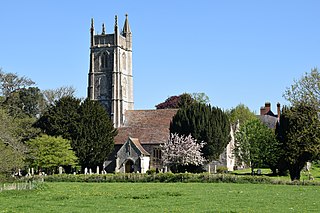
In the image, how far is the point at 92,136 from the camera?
2803 inches

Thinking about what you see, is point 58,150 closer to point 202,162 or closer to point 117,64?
point 202,162

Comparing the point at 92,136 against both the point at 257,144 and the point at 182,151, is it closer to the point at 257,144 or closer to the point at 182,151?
the point at 182,151

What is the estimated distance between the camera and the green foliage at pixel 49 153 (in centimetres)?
6134

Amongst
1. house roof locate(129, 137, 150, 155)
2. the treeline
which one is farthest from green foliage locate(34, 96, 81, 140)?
house roof locate(129, 137, 150, 155)

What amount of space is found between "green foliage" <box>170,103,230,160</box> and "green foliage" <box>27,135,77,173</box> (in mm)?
16080

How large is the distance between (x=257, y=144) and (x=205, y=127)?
9.77 metres

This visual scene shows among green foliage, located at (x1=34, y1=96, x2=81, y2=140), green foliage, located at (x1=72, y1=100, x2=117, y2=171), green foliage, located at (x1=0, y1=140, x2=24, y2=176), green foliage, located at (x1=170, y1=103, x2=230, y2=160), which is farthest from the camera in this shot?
green foliage, located at (x1=170, y1=103, x2=230, y2=160)

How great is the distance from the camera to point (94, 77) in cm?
9294

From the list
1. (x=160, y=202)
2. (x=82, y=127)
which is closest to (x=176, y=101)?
(x=82, y=127)

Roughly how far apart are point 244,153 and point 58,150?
20.7 m

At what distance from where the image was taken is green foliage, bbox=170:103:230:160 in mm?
71688

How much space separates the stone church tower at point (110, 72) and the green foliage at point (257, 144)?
87.7 feet

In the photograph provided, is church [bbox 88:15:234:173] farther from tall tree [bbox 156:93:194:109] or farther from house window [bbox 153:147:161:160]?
tall tree [bbox 156:93:194:109]

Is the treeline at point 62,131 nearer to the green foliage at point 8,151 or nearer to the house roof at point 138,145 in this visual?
the house roof at point 138,145
